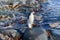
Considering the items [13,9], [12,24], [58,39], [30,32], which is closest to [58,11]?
[13,9]

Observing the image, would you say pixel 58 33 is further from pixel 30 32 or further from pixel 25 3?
pixel 25 3

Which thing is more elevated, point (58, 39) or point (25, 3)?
point (25, 3)

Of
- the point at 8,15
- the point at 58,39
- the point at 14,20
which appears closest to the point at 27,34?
the point at 58,39

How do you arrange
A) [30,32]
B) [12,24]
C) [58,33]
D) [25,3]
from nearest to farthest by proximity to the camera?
[30,32] < [58,33] < [12,24] < [25,3]

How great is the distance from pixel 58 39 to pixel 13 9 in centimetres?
244

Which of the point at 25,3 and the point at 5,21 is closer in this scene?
the point at 5,21

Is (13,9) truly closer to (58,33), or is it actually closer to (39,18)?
(39,18)

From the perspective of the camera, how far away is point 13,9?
526 cm

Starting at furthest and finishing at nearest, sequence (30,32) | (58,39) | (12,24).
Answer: (12,24), (58,39), (30,32)

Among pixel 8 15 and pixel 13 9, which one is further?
pixel 13 9

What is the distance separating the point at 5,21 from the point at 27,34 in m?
1.56

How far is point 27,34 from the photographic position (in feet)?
9.29

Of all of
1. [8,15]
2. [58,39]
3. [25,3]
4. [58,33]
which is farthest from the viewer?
[25,3]

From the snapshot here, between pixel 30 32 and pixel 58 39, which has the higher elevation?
pixel 30 32
